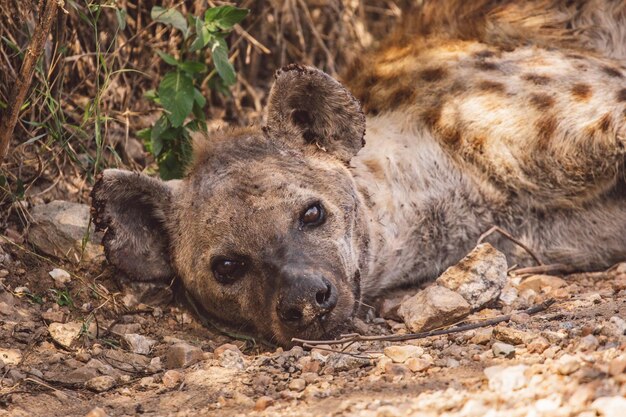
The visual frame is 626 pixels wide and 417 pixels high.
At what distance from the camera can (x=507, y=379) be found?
6.33ft

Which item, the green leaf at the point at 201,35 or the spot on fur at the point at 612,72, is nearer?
the green leaf at the point at 201,35

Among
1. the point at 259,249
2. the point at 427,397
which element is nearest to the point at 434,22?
the point at 259,249

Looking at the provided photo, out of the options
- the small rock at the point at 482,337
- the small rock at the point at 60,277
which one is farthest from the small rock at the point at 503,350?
the small rock at the point at 60,277

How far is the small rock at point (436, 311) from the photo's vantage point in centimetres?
273

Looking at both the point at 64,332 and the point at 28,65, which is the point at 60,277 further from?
the point at 28,65

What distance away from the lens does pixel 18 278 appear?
9.98ft

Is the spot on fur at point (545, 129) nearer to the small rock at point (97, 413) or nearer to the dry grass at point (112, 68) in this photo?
the dry grass at point (112, 68)

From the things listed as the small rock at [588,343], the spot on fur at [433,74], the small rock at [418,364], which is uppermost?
the spot on fur at [433,74]

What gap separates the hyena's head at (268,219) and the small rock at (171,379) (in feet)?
1.14

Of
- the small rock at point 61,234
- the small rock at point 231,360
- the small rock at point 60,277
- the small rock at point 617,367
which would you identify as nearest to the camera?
the small rock at point 617,367

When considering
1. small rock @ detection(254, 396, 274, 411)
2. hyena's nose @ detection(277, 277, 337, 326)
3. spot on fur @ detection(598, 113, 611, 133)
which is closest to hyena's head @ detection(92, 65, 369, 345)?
hyena's nose @ detection(277, 277, 337, 326)

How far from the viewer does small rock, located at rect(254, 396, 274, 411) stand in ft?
6.94

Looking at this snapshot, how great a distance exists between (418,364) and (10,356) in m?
1.14

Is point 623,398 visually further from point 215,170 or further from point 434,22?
point 434,22
